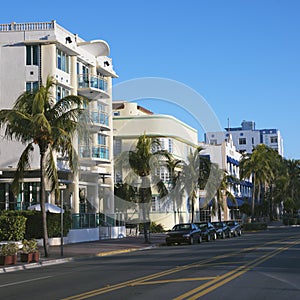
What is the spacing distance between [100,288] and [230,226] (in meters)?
37.9

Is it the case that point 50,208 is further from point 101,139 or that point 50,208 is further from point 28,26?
point 101,139

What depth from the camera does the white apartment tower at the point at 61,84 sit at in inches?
1737

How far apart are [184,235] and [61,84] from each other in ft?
51.1

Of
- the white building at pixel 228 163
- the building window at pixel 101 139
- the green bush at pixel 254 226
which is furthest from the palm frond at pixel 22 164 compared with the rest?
the white building at pixel 228 163

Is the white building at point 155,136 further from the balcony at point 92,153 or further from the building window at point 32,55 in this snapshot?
the building window at point 32,55

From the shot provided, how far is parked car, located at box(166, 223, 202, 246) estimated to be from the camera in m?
38.8

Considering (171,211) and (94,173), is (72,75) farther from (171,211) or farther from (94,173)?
(171,211)

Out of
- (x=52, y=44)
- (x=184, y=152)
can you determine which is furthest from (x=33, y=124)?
(x=184, y=152)

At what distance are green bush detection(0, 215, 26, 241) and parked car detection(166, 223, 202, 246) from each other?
989 centimetres

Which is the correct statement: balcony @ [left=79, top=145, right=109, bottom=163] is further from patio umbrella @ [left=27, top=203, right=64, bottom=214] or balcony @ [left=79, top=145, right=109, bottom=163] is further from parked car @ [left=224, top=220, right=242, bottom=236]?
parked car @ [left=224, top=220, right=242, bottom=236]

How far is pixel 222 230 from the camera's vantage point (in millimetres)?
48531

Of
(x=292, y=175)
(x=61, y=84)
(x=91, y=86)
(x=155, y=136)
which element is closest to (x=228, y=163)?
(x=292, y=175)

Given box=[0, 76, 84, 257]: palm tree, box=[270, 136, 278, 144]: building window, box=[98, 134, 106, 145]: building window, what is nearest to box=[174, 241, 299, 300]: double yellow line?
box=[0, 76, 84, 257]: palm tree

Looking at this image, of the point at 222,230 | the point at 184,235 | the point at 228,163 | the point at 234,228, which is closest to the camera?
the point at 184,235
